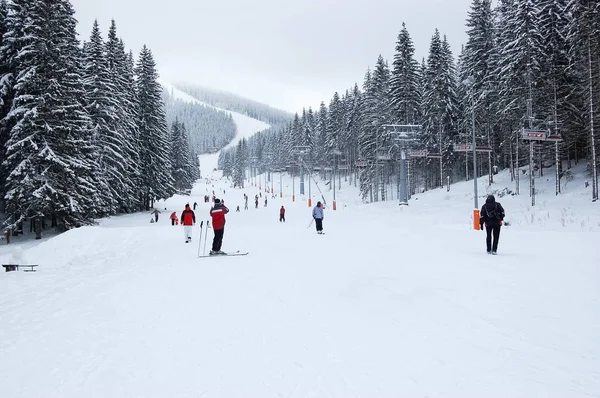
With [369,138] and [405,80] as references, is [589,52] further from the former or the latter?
[369,138]

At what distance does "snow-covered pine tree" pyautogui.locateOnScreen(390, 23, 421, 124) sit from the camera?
138 feet

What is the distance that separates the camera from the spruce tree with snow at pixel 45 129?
71.8 feet

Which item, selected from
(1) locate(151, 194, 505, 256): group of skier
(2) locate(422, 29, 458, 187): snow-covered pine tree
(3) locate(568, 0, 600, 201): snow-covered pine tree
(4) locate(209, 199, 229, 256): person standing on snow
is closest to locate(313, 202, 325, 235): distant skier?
(1) locate(151, 194, 505, 256): group of skier

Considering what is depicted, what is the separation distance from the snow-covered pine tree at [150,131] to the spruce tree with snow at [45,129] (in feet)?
47.6

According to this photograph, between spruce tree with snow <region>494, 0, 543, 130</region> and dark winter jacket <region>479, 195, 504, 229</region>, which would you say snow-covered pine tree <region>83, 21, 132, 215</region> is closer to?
dark winter jacket <region>479, 195, 504, 229</region>

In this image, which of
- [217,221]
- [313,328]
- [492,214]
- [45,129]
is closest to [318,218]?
[217,221]

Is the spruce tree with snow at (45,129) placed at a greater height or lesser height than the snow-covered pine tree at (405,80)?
lesser

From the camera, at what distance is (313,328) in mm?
4977

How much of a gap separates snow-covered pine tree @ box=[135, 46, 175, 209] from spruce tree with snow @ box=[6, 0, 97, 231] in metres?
14.5

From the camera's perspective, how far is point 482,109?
3866 cm

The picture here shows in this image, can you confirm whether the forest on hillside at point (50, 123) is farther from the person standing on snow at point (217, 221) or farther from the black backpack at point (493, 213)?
the black backpack at point (493, 213)

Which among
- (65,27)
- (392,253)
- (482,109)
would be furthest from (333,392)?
(482,109)

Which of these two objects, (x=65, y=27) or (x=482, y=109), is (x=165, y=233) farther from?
(x=482, y=109)

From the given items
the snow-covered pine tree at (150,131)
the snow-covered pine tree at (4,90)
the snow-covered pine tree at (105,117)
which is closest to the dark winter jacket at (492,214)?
the snow-covered pine tree at (4,90)
